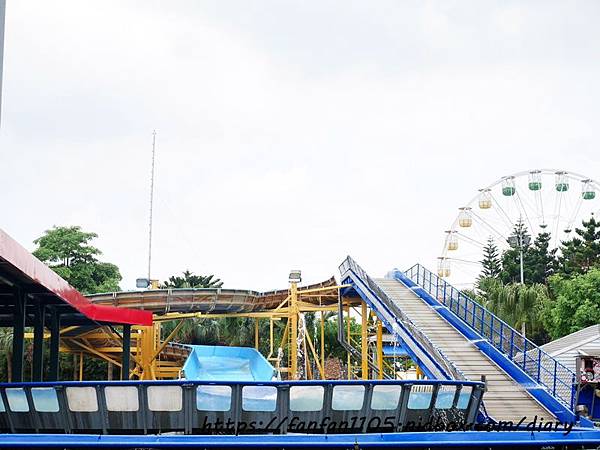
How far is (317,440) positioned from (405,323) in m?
20.6

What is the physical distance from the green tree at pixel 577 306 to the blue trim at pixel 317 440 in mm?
44234

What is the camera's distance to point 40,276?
2055cm

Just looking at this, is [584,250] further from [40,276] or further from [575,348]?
[40,276]

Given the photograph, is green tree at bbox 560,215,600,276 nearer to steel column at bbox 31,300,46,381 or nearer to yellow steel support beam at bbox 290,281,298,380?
yellow steel support beam at bbox 290,281,298,380

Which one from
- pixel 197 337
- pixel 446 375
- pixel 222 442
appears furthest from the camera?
pixel 197 337

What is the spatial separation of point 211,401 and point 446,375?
15.2 metres

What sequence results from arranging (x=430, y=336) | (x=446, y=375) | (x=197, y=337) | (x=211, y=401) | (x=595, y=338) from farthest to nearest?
(x=197, y=337)
(x=595, y=338)
(x=430, y=336)
(x=446, y=375)
(x=211, y=401)

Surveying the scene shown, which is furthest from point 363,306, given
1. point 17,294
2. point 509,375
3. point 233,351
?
point 17,294

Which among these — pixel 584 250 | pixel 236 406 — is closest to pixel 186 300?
pixel 236 406

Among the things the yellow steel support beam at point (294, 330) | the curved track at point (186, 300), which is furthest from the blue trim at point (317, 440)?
the curved track at point (186, 300)

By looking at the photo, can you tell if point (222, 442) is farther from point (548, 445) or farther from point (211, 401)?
point (548, 445)

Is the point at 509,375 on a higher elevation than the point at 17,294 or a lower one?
lower

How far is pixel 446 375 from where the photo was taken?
28953 millimetres

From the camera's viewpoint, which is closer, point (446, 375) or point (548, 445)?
point (548, 445)
